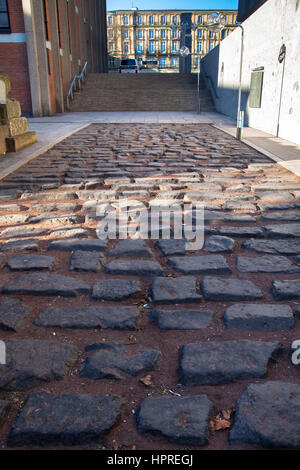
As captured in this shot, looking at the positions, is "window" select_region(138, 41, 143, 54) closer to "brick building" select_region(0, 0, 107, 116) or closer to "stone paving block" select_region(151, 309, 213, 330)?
"brick building" select_region(0, 0, 107, 116)

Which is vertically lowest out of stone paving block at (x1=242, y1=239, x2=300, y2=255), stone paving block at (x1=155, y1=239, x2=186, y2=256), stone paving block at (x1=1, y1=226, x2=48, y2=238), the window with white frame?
stone paving block at (x1=242, y1=239, x2=300, y2=255)

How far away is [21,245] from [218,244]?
1690mm

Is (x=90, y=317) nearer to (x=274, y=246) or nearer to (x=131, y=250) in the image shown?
(x=131, y=250)

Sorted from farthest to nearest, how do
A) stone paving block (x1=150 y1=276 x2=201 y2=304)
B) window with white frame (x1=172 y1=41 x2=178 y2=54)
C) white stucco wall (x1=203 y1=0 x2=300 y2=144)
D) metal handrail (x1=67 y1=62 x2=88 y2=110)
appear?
window with white frame (x1=172 y1=41 x2=178 y2=54) → metal handrail (x1=67 y1=62 x2=88 y2=110) → white stucco wall (x1=203 y1=0 x2=300 y2=144) → stone paving block (x1=150 y1=276 x2=201 y2=304)

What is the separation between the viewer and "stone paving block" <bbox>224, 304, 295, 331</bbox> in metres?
2.26

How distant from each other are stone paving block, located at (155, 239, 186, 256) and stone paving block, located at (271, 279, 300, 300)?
0.86m

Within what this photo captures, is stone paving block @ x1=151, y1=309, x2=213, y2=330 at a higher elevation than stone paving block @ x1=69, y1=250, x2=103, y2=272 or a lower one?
lower

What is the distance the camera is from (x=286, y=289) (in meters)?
2.63

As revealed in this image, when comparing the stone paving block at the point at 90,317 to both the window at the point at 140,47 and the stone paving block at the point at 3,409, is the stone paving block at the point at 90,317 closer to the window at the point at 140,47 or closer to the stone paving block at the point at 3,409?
the stone paving block at the point at 3,409

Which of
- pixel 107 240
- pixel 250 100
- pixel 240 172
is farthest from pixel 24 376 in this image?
pixel 250 100

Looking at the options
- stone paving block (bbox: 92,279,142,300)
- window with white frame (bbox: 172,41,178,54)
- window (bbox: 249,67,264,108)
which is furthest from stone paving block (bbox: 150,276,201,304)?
window with white frame (bbox: 172,41,178,54)

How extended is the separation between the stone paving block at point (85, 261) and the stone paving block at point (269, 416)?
1.57 meters

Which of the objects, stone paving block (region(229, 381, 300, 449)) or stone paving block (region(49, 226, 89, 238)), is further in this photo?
stone paving block (region(49, 226, 89, 238))
